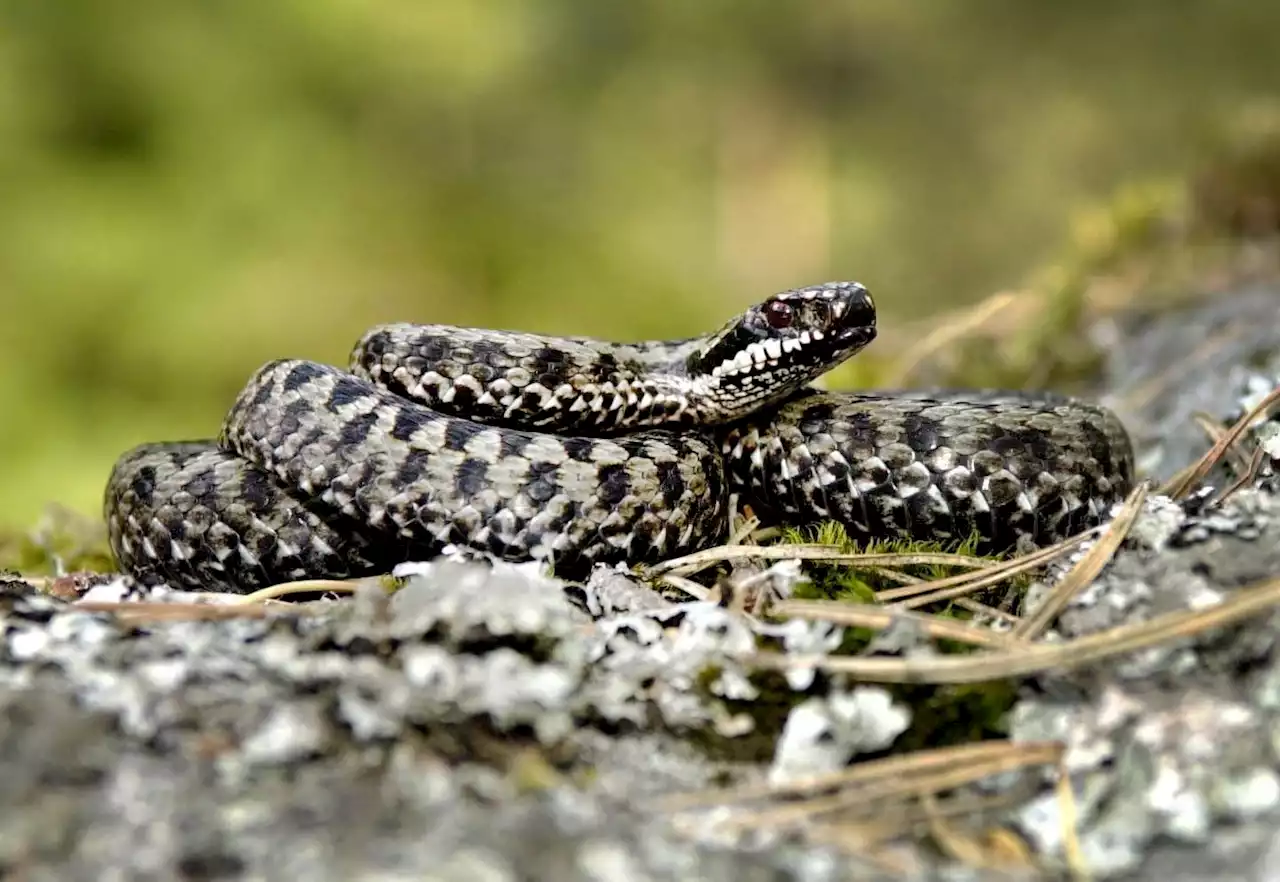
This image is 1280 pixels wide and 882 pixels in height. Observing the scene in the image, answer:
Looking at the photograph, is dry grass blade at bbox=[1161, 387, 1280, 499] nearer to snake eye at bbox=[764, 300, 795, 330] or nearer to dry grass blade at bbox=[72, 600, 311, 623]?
snake eye at bbox=[764, 300, 795, 330]

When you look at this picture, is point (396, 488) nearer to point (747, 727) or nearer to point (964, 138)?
point (747, 727)

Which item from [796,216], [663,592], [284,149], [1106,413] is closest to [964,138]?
[796,216]

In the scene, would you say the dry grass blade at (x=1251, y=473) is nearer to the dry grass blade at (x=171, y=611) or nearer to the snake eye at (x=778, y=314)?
the snake eye at (x=778, y=314)

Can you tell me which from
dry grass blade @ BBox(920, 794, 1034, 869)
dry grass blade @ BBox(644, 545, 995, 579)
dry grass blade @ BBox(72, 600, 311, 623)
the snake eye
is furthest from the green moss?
dry grass blade @ BBox(920, 794, 1034, 869)

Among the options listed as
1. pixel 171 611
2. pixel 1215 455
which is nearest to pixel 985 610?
pixel 1215 455

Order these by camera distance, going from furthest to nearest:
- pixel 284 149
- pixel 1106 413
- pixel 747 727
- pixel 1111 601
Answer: pixel 284 149, pixel 1106 413, pixel 1111 601, pixel 747 727

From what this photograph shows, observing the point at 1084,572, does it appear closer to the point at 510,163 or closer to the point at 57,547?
the point at 57,547
